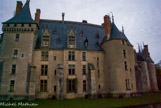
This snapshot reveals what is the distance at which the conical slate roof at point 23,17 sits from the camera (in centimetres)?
2490

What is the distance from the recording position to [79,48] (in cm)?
2773

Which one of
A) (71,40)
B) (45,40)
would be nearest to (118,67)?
(71,40)

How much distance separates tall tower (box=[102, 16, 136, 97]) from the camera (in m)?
24.2

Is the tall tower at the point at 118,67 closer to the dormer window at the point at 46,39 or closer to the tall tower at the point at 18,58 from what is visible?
the dormer window at the point at 46,39

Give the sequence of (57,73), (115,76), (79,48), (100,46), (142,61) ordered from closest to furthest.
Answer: (57,73) < (115,76) < (79,48) < (100,46) < (142,61)

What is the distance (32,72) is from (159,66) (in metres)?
63.0

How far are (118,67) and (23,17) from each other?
77.5 feet

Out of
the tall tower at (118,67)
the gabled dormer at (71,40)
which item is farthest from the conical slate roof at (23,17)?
the tall tower at (118,67)

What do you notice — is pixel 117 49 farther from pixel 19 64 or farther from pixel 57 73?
pixel 19 64

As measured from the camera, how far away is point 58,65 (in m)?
24.1

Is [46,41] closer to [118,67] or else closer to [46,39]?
[46,39]

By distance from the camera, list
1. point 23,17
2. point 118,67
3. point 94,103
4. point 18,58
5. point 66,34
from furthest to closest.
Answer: point 66,34 → point 23,17 → point 118,67 → point 18,58 → point 94,103

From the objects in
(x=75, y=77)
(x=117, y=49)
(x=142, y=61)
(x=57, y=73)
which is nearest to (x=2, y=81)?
(x=57, y=73)

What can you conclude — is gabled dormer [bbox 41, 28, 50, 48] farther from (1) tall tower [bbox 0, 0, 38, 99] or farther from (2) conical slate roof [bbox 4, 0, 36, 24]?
(2) conical slate roof [bbox 4, 0, 36, 24]
